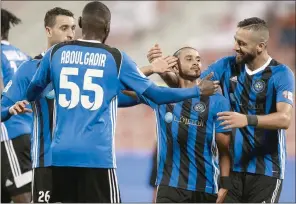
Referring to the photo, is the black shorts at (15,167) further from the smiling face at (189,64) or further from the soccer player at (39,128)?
the smiling face at (189,64)

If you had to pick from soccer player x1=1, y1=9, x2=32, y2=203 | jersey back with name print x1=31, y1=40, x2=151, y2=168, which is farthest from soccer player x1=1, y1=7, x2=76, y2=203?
soccer player x1=1, y1=9, x2=32, y2=203

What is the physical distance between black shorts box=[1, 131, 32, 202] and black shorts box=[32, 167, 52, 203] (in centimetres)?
169

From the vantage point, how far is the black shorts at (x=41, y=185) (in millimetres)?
5266

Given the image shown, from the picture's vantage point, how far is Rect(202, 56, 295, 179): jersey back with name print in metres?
6.01

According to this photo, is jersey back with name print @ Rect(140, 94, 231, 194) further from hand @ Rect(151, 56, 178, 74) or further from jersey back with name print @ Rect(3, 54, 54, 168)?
jersey back with name print @ Rect(3, 54, 54, 168)

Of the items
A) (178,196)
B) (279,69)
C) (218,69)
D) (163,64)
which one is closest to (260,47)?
(279,69)

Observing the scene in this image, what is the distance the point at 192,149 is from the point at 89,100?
1.50 metres

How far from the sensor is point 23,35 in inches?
807

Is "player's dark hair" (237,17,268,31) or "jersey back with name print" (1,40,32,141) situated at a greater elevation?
"player's dark hair" (237,17,268,31)

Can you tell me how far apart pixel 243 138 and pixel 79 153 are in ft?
5.98

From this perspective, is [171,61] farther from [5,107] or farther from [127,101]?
[5,107]

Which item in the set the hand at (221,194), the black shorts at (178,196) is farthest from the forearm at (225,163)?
the black shorts at (178,196)

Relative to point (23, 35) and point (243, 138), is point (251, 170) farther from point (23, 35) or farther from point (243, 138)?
point (23, 35)

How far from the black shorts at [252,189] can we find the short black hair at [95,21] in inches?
75.7
